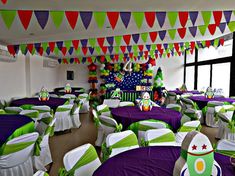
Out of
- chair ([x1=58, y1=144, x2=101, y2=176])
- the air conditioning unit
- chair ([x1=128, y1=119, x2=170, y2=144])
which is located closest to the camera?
chair ([x1=58, y1=144, x2=101, y2=176])

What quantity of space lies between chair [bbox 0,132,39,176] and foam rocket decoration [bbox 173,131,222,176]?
1753 mm

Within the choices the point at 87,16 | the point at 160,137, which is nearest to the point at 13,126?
the point at 160,137

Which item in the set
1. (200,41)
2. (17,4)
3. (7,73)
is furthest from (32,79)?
(200,41)

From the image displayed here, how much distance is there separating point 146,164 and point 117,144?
22.2 inches

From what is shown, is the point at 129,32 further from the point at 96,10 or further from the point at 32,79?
the point at 32,79

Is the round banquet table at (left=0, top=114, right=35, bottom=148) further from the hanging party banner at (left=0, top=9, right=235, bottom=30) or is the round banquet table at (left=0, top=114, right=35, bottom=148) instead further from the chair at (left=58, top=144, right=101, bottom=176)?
the hanging party banner at (left=0, top=9, right=235, bottom=30)

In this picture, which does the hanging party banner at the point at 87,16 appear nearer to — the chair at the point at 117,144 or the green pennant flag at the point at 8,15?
the green pennant flag at the point at 8,15

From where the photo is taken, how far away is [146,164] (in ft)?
5.58

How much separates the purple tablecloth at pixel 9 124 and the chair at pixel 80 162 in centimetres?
105

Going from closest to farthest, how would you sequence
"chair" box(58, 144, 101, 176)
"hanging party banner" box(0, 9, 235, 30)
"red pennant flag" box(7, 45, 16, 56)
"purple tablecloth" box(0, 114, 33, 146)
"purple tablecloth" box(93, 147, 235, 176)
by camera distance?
"purple tablecloth" box(93, 147, 235, 176) → "chair" box(58, 144, 101, 176) → "purple tablecloth" box(0, 114, 33, 146) → "hanging party banner" box(0, 9, 235, 30) → "red pennant flag" box(7, 45, 16, 56)

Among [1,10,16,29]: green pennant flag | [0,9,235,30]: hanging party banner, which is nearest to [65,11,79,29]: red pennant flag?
[0,9,235,30]: hanging party banner

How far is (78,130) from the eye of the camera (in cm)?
549

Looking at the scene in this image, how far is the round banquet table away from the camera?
8.00 ft

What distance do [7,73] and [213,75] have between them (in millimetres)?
7688
